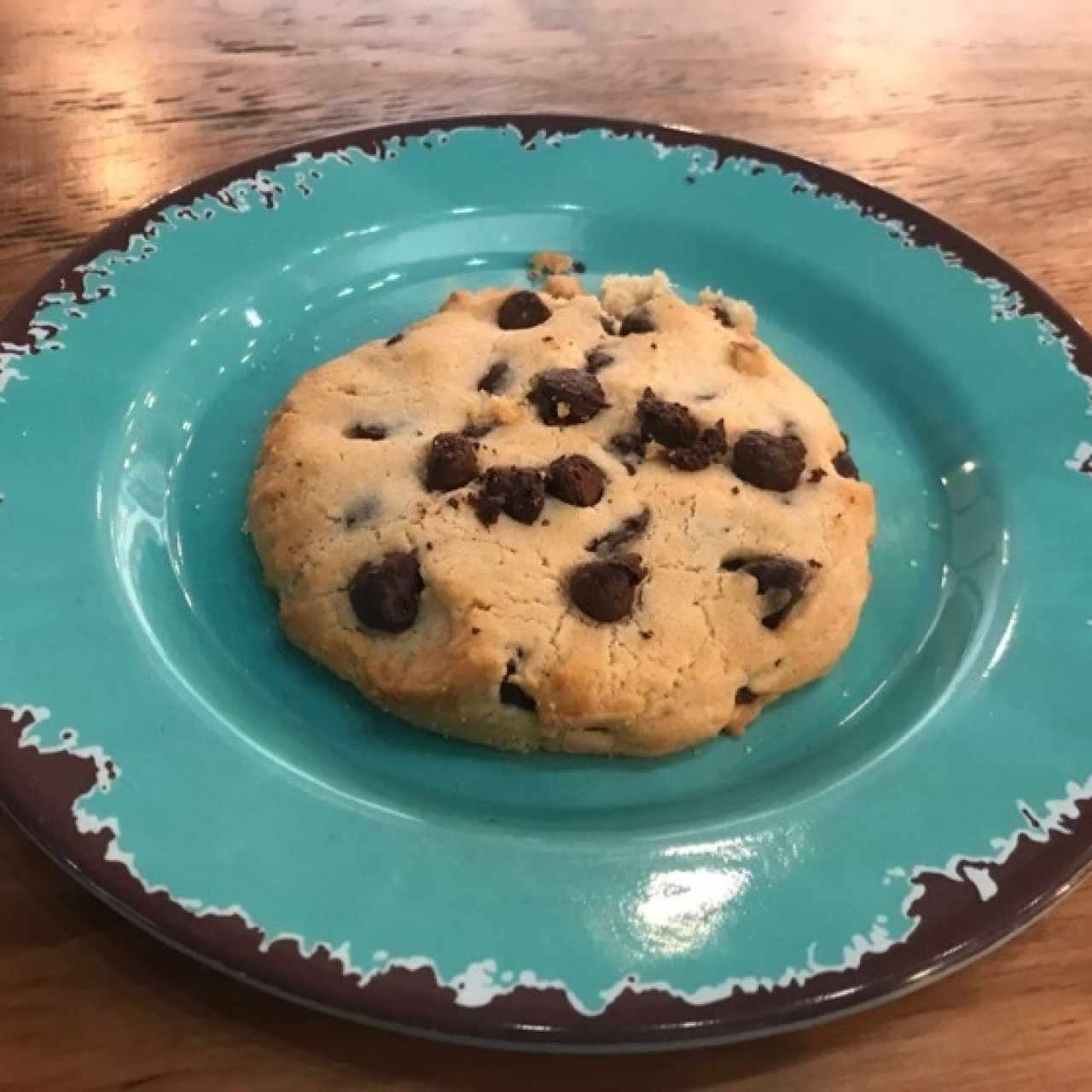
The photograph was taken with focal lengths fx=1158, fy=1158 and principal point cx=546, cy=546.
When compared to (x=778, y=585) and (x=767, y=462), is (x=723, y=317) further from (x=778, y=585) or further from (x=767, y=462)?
(x=778, y=585)

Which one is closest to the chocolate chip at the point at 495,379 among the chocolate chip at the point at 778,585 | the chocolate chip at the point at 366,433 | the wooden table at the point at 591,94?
the chocolate chip at the point at 366,433

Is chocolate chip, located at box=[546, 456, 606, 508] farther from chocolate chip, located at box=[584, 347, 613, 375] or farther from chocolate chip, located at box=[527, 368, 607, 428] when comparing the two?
chocolate chip, located at box=[584, 347, 613, 375]

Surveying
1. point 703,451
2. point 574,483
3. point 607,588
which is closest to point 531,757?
point 607,588

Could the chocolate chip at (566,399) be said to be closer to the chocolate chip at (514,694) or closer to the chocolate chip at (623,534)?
the chocolate chip at (623,534)

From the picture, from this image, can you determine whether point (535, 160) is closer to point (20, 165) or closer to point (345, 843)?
point (20, 165)

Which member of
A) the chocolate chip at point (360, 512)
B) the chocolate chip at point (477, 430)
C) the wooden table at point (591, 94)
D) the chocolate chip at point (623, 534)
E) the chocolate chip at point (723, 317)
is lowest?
the chocolate chip at point (360, 512)

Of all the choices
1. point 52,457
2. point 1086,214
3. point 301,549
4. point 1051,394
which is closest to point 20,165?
point 52,457
